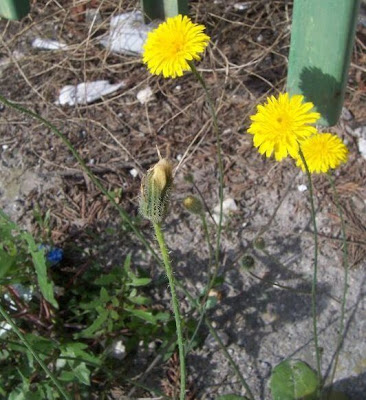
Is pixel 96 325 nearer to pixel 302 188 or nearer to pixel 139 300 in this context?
pixel 139 300

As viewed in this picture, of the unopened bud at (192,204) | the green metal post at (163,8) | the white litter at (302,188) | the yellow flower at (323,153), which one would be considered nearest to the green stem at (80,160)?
the unopened bud at (192,204)

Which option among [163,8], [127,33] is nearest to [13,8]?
[163,8]

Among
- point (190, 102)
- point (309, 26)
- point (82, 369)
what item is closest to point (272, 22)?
point (190, 102)

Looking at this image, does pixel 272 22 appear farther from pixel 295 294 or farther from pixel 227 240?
pixel 295 294

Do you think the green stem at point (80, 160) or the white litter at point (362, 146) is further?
the white litter at point (362, 146)

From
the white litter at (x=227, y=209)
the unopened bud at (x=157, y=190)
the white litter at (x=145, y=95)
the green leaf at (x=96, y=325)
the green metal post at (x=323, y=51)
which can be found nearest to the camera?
the unopened bud at (x=157, y=190)

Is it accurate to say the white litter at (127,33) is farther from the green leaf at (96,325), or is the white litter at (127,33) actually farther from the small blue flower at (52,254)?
the green leaf at (96,325)
